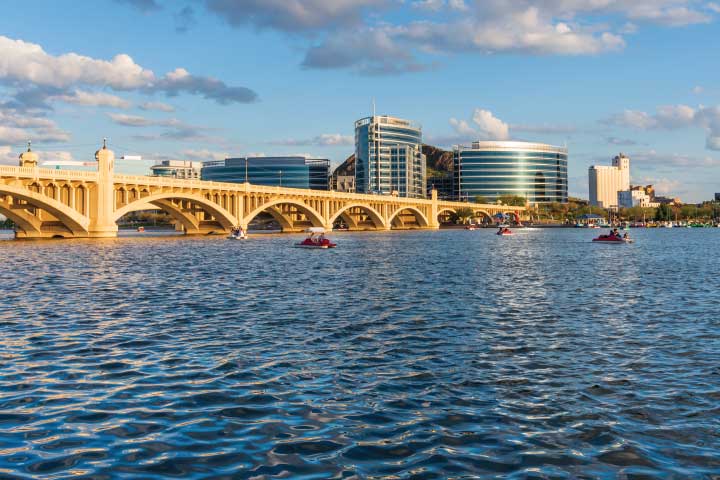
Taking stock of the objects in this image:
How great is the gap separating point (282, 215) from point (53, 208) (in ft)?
230

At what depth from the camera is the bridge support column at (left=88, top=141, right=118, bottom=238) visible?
9331cm

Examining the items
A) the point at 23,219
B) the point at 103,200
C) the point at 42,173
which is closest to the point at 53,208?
the point at 42,173

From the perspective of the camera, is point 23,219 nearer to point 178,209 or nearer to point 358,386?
point 178,209

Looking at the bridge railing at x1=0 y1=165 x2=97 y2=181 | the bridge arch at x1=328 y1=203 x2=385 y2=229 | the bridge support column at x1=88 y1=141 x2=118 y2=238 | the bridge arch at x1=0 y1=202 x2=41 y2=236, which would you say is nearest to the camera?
the bridge railing at x1=0 y1=165 x2=97 y2=181

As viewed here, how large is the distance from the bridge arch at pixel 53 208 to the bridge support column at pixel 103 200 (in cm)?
182

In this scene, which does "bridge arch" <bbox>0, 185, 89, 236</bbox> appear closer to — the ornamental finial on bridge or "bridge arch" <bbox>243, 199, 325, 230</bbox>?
the ornamental finial on bridge

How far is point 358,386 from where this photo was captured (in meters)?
14.6

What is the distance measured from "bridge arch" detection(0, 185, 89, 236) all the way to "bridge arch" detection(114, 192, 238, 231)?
5.44 m

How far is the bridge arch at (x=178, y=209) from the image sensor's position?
97.1 m

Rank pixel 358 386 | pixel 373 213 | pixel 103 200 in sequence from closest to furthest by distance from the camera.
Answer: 1. pixel 358 386
2. pixel 103 200
3. pixel 373 213

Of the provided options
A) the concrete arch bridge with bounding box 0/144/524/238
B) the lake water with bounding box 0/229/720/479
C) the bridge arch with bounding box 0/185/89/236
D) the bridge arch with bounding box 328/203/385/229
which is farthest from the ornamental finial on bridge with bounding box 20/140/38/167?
the lake water with bounding box 0/229/720/479

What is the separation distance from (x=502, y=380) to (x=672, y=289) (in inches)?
1001

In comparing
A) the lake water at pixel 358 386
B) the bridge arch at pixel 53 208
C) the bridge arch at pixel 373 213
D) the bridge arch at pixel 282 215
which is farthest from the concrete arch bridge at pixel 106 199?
the lake water at pixel 358 386

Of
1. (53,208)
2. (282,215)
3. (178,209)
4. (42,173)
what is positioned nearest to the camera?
(42,173)
